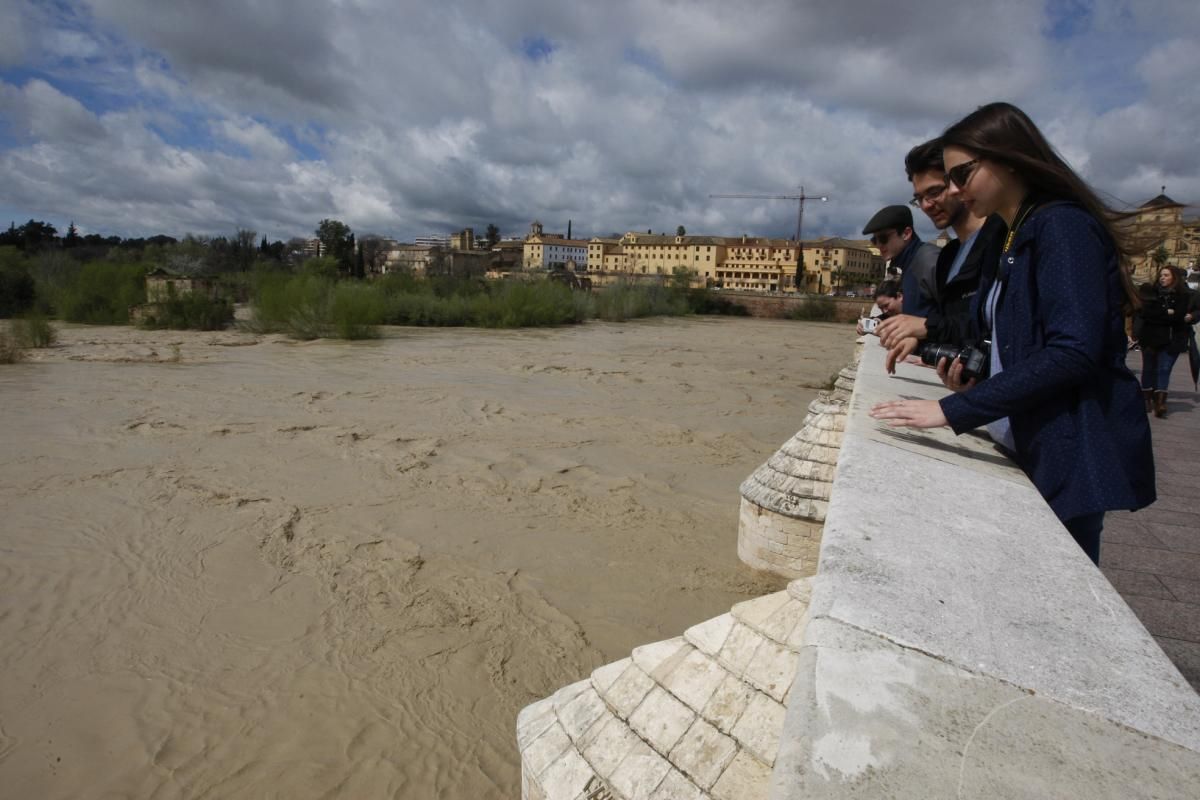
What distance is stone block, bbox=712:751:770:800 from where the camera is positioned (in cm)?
142

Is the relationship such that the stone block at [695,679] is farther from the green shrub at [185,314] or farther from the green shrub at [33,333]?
the green shrub at [185,314]

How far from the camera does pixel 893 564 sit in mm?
1052

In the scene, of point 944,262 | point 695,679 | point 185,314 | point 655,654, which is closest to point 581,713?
point 655,654

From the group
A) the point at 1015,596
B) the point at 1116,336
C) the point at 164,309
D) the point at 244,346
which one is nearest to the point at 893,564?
the point at 1015,596

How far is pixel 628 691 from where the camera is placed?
6.14ft

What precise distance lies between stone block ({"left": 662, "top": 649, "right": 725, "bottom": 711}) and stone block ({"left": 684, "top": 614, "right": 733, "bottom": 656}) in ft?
0.08

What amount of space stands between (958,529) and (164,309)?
25.4 metres

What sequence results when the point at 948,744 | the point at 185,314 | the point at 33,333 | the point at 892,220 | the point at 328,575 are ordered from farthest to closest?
the point at 185,314, the point at 33,333, the point at 328,575, the point at 892,220, the point at 948,744

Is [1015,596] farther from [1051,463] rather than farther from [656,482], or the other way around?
[656,482]

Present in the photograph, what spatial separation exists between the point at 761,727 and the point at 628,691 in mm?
445

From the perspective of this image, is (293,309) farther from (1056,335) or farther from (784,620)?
(1056,335)

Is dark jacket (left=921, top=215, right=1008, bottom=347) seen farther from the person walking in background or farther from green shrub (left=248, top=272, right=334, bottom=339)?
green shrub (left=248, top=272, right=334, bottom=339)

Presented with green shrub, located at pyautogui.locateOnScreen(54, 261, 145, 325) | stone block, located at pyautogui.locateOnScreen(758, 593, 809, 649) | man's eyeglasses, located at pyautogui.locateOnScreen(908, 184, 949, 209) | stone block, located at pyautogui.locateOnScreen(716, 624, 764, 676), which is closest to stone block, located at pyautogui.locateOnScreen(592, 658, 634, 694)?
stone block, located at pyautogui.locateOnScreen(716, 624, 764, 676)

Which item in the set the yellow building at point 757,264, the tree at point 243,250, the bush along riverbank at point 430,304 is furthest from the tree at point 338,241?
the yellow building at point 757,264
